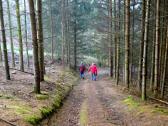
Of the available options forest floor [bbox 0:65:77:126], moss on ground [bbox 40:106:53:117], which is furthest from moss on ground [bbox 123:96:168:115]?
forest floor [bbox 0:65:77:126]

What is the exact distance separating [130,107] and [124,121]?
201 centimetres

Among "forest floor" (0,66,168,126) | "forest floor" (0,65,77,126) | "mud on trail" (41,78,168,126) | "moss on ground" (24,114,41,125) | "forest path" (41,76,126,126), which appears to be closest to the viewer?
"forest floor" (0,65,77,126)

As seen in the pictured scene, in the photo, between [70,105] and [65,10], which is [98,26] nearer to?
[65,10]

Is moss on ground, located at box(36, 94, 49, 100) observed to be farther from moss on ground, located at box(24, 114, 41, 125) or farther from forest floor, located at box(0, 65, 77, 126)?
moss on ground, located at box(24, 114, 41, 125)

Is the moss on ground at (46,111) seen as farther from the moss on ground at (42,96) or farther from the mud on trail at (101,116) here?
the moss on ground at (42,96)

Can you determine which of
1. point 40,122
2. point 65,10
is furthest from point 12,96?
point 65,10

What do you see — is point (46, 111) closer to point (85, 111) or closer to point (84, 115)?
point (84, 115)

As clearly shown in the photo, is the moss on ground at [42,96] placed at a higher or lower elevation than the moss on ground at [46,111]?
higher

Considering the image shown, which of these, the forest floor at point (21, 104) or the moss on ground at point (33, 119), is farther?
the moss on ground at point (33, 119)

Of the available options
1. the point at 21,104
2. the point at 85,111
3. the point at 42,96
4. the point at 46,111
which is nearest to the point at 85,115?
the point at 85,111

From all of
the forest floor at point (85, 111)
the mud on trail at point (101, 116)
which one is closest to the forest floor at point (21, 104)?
the forest floor at point (85, 111)

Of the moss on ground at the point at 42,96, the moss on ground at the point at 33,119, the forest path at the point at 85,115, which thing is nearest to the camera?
the moss on ground at the point at 33,119

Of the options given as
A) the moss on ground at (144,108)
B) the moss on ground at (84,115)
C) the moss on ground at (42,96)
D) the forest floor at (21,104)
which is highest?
the forest floor at (21,104)

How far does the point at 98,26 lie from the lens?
46188mm
